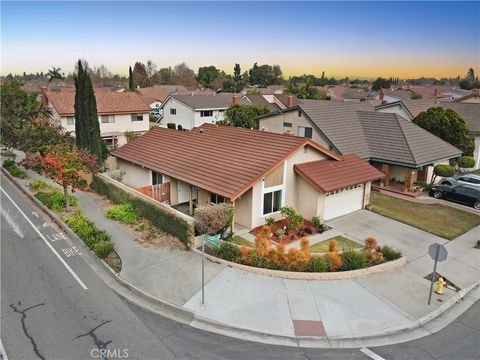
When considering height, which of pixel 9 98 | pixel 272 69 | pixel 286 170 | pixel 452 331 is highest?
pixel 272 69

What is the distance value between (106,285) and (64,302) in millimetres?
1709

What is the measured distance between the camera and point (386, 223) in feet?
69.9

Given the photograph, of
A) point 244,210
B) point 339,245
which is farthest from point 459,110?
point 244,210

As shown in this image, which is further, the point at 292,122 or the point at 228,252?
the point at 292,122

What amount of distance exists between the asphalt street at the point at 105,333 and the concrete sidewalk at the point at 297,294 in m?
0.76

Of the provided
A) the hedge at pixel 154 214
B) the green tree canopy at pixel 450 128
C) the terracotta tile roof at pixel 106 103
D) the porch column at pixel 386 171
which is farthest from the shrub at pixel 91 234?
the green tree canopy at pixel 450 128

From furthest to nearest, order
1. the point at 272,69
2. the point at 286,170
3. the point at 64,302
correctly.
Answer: the point at 272,69, the point at 286,170, the point at 64,302

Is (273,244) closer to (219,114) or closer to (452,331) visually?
(452,331)

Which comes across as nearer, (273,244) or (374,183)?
→ (273,244)

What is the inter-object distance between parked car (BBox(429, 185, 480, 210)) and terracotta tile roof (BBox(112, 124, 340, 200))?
857 centimetres

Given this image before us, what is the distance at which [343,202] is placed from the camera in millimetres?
22203

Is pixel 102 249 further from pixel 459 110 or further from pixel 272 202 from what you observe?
pixel 459 110

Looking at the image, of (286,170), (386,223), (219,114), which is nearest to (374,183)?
(386,223)

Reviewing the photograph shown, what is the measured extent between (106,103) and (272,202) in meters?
32.8
